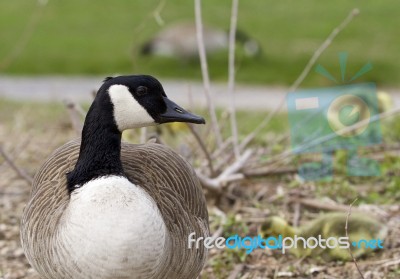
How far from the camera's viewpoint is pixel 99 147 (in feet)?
8.52

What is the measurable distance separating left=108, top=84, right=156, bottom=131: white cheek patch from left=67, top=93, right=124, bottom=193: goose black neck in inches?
0.8

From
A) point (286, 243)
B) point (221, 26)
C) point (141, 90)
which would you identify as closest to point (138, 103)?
point (141, 90)

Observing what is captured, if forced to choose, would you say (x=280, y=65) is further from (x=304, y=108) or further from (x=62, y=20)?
(x=304, y=108)

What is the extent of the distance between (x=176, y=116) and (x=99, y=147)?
0.29 m

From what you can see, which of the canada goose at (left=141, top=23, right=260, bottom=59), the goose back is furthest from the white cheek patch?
the canada goose at (left=141, top=23, right=260, bottom=59)

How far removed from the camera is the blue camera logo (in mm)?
4258

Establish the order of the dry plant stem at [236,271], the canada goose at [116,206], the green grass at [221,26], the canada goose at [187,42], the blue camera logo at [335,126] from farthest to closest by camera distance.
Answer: the green grass at [221,26], the canada goose at [187,42], the blue camera logo at [335,126], the dry plant stem at [236,271], the canada goose at [116,206]

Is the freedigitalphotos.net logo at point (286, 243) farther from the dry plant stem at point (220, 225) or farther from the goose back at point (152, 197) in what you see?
the goose back at point (152, 197)

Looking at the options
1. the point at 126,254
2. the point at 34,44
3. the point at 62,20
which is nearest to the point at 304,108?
the point at 126,254

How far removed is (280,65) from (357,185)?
8.94m

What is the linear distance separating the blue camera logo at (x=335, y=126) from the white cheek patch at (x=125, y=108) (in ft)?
5.49

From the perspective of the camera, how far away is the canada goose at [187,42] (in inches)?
506

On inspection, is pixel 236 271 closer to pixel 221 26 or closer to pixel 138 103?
pixel 138 103

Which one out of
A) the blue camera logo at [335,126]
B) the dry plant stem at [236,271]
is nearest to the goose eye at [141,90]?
the dry plant stem at [236,271]
